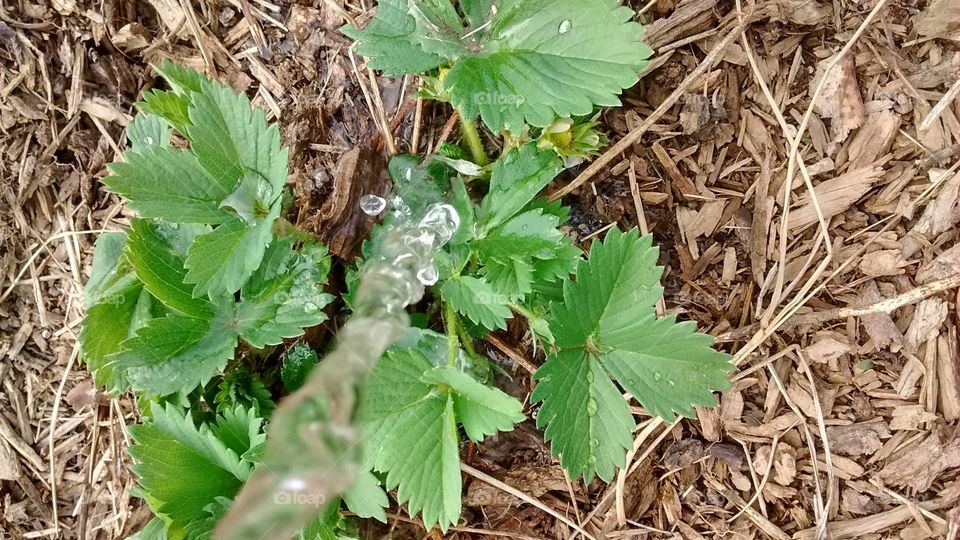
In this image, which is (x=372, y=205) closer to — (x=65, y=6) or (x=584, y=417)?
(x=584, y=417)

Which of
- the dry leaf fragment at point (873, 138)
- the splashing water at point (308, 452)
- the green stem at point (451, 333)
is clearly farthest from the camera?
the dry leaf fragment at point (873, 138)

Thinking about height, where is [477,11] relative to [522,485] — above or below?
above

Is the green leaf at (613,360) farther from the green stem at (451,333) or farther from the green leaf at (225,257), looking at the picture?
the green leaf at (225,257)

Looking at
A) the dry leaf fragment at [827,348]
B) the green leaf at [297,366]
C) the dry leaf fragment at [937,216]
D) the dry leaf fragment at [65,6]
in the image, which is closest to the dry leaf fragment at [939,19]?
the dry leaf fragment at [937,216]

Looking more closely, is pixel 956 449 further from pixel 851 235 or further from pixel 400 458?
pixel 400 458

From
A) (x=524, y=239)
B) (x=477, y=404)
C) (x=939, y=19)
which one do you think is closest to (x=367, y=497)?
(x=477, y=404)

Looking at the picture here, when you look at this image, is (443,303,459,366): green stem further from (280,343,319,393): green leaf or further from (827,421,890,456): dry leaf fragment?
(827,421,890,456): dry leaf fragment
